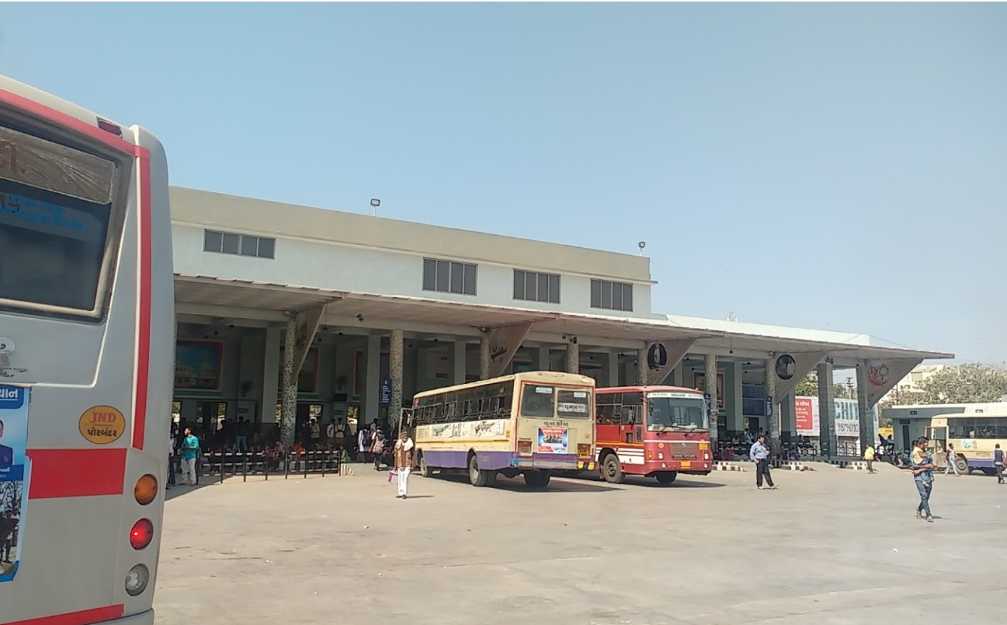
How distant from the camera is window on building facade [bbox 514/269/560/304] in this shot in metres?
37.8

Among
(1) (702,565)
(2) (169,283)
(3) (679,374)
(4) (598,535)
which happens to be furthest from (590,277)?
(2) (169,283)

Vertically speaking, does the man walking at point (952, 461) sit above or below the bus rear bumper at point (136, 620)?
below

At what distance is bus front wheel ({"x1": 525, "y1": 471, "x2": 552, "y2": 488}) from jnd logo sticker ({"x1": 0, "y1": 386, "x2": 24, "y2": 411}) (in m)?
19.8

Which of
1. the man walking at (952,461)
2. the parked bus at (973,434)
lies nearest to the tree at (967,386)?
the parked bus at (973,434)

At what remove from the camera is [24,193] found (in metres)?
3.80

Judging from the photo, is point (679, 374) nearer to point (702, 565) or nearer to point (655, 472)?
point (655, 472)

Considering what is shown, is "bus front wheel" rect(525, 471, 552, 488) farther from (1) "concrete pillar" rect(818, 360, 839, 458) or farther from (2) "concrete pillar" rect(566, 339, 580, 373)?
(1) "concrete pillar" rect(818, 360, 839, 458)

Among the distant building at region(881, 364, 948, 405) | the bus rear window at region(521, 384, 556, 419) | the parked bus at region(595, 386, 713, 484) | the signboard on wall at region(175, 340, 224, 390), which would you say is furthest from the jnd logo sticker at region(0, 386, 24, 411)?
the distant building at region(881, 364, 948, 405)

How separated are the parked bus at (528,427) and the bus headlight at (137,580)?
1647cm

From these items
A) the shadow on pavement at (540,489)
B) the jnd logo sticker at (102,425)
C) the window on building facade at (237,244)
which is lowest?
the shadow on pavement at (540,489)

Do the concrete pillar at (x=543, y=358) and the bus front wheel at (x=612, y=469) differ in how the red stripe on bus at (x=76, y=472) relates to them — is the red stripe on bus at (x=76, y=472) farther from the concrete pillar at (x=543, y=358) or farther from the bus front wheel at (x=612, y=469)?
the concrete pillar at (x=543, y=358)

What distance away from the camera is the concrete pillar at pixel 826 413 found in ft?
145

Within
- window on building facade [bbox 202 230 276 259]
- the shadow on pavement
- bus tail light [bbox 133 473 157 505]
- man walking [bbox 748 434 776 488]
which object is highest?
window on building facade [bbox 202 230 276 259]

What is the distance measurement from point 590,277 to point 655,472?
1743 centimetres
